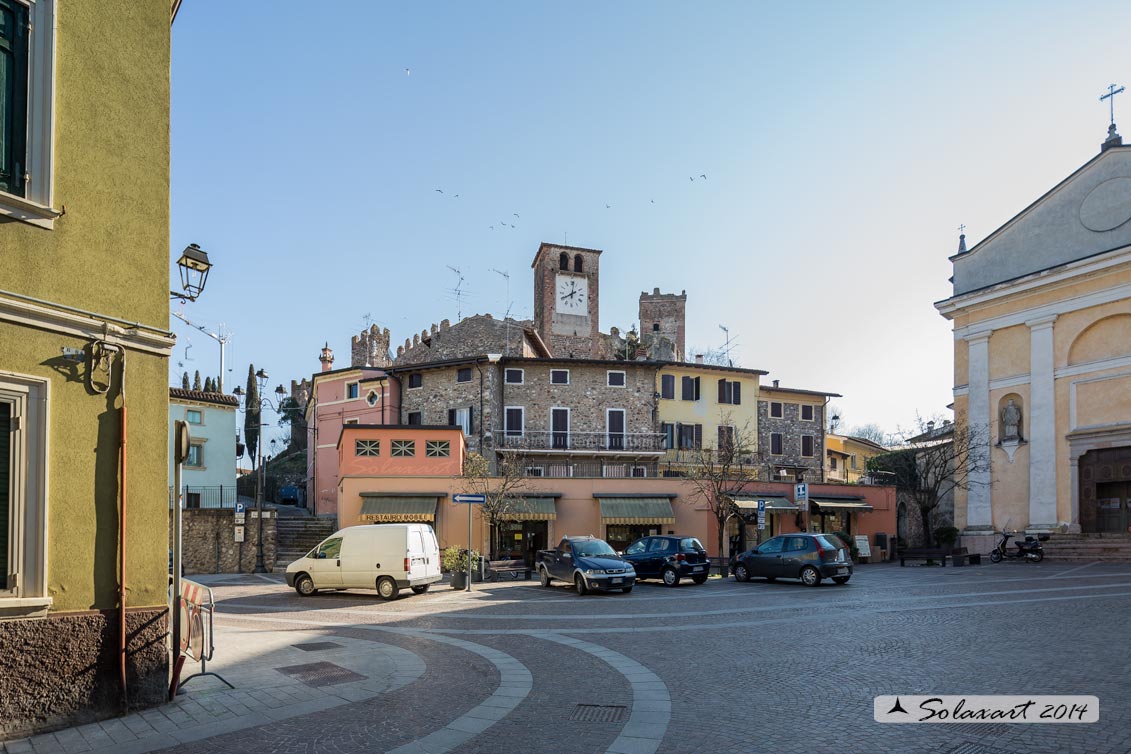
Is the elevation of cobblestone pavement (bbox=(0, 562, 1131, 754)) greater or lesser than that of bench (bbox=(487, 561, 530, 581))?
greater

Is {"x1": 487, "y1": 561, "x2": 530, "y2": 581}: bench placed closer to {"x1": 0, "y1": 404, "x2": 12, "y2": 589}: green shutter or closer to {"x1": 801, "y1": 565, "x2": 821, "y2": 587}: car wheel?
{"x1": 801, "y1": 565, "x2": 821, "y2": 587}: car wheel

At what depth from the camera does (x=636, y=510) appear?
35656mm

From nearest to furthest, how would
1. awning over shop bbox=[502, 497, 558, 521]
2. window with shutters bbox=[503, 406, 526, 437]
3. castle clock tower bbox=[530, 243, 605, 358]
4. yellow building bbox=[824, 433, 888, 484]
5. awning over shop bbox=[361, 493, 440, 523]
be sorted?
awning over shop bbox=[361, 493, 440, 523], awning over shop bbox=[502, 497, 558, 521], window with shutters bbox=[503, 406, 526, 437], yellow building bbox=[824, 433, 888, 484], castle clock tower bbox=[530, 243, 605, 358]

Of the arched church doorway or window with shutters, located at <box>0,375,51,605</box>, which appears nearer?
window with shutters, located at <box>0,375,51,605</box>

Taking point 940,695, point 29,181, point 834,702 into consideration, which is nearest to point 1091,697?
point 940,695

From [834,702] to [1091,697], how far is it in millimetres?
2593

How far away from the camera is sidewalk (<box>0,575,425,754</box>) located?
7355 millimetres

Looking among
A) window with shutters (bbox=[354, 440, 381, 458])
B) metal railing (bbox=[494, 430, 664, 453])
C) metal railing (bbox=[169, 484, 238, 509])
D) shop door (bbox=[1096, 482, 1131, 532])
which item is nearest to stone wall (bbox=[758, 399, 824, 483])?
metal railing (bbox=[494, 430, 664, 453])

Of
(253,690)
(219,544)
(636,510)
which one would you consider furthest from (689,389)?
(253,690)

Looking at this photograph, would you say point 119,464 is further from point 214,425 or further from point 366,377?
point 366,377

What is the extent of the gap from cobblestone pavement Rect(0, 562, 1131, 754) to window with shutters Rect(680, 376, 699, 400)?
3027 cm

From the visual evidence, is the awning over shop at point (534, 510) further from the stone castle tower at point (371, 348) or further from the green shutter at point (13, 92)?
the stone castle tower at point (371, 348)

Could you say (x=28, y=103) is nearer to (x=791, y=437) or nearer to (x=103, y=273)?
(x=103, y=273)

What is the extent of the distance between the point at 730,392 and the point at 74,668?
44.8m
